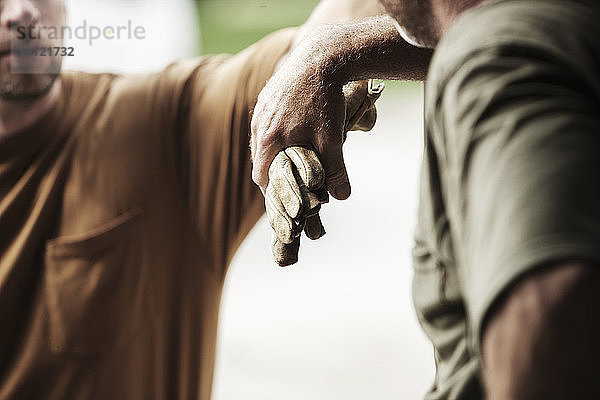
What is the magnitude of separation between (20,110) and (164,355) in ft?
1.17

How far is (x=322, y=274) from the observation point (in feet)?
7.56

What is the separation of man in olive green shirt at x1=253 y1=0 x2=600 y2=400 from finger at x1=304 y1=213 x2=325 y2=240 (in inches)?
4.6

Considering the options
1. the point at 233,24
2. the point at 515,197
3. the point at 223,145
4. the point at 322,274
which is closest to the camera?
the point at 515,197

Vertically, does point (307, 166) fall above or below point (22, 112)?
above

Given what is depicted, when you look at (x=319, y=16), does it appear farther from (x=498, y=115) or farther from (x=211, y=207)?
(x=498, y=115)

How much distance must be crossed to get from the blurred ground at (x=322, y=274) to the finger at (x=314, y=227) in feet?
4.67

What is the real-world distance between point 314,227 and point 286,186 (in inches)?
1.6

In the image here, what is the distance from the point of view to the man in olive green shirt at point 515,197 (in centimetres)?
31

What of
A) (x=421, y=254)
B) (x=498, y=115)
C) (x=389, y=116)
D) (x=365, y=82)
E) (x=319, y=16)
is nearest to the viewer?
(x=498, y=115)

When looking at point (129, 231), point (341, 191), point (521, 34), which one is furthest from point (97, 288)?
point (521, 34)

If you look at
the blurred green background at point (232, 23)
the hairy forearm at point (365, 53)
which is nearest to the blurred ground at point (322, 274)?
the blurred green background at point (232, 23)

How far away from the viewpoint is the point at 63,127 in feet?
3.41

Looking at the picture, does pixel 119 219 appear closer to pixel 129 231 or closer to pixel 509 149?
pixel 129 231

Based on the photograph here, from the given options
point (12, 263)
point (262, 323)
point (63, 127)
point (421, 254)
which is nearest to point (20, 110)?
point (63, 127)
